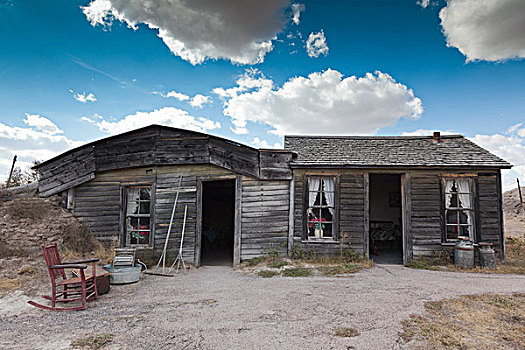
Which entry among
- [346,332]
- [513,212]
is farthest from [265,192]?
[513,212]

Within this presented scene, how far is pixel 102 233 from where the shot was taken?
915cm

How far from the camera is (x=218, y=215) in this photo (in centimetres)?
1480

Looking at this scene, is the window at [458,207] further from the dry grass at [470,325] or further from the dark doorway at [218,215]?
the dark doorway at [218,215]

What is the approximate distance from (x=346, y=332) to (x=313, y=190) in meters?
5.32

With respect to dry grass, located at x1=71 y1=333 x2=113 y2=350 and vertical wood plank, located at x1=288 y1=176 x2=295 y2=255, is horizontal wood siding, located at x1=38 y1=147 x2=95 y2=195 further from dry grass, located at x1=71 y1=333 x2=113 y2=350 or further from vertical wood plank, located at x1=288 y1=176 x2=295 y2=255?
dry grass, located at x1=71 y1=333 x2=113 y2=350

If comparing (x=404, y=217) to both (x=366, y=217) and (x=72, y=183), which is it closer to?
(x=366, y=217)

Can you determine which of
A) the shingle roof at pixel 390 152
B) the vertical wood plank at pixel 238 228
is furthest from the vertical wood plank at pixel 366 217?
the vertical wood plank at pixel 238 228

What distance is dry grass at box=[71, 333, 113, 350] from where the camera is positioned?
367 centimetres

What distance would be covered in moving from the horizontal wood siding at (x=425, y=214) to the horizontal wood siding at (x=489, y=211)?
1132 mm

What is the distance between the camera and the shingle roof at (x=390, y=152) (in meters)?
8.83

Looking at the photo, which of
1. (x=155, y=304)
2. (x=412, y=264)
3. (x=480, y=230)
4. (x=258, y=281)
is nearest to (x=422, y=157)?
(x=480, y=230)

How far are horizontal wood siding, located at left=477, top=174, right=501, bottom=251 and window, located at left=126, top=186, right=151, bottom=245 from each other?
9521mm

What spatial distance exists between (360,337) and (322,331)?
0.48 meters

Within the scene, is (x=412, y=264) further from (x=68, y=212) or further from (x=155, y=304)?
(x=68, y=212)
